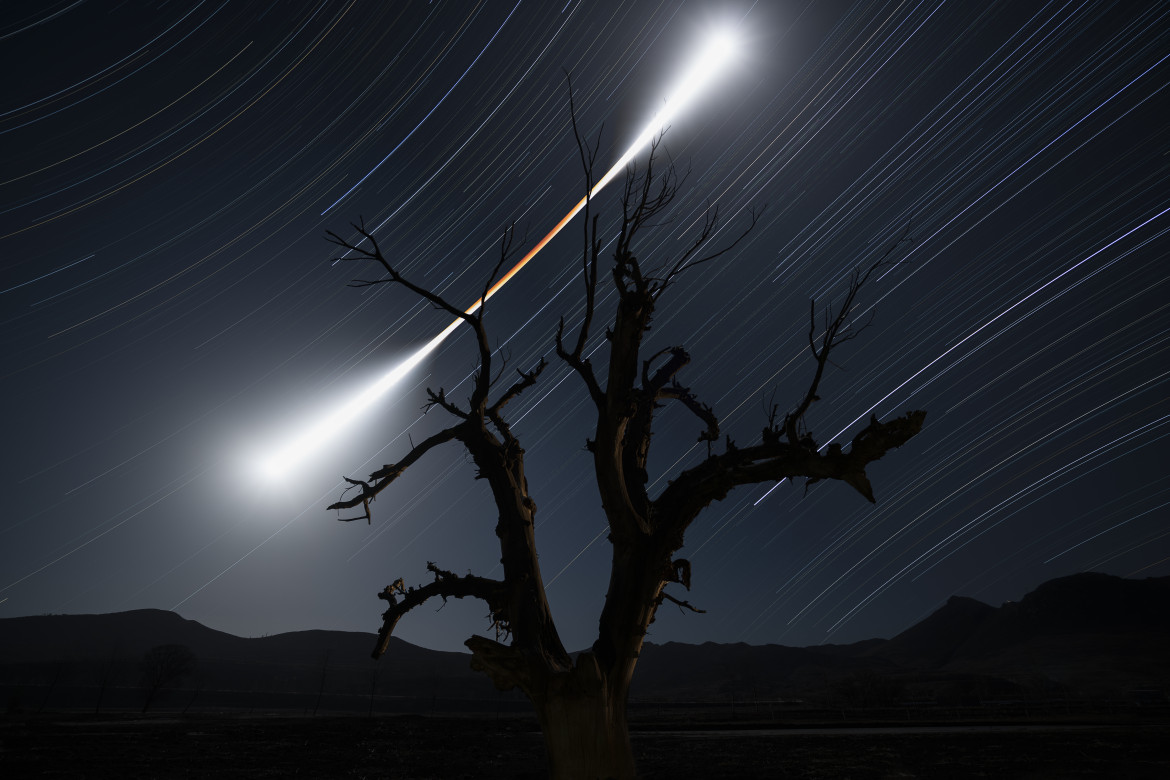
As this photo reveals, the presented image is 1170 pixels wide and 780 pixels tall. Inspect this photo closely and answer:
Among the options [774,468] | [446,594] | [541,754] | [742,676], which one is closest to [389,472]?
[446,594]

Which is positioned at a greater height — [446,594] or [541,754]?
[541,754]

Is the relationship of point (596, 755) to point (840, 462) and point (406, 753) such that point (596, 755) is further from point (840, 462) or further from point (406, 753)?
point (406, 753)

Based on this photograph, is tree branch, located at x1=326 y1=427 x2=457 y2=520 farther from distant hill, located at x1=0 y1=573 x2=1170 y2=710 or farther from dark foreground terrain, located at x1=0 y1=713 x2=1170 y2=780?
distant hill, located at x1=0 y1=573 x2=1170 y2=710

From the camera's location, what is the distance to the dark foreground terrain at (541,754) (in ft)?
73.1

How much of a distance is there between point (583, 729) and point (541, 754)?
31.8 metres

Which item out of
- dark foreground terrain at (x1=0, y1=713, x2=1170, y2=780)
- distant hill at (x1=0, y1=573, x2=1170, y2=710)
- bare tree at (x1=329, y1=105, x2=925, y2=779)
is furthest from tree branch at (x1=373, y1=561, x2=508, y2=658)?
distant hill at (x1=0, y1=573, x2=1170, y2=710)

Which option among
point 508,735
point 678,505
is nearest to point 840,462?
point 678,505

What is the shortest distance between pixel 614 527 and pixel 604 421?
87cm

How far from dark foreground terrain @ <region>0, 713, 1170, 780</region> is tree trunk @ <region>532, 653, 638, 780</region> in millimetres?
21076

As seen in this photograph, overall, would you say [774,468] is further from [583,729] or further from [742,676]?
[742,676]

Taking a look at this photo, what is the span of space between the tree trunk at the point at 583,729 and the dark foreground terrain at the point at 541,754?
21.1 meters

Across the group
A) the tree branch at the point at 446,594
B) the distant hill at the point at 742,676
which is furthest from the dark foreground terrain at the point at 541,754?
the distant hill at the point at 742,676

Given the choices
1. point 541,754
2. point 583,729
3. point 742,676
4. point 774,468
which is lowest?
point 583,729

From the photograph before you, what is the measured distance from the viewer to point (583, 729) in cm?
411
